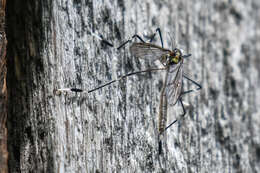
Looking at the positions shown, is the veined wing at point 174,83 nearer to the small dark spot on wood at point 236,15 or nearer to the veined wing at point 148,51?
the veined wing at point 148,51

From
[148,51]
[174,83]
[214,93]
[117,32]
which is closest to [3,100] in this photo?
[117,32]

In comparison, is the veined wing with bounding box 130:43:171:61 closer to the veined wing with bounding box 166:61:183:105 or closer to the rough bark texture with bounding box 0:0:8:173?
the veined wing with bounding box 166:61:183:105

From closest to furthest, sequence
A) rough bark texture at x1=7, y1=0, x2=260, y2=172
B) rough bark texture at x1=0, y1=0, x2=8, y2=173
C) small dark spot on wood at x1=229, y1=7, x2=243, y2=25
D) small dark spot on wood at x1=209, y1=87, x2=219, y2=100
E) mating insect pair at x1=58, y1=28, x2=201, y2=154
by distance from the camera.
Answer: rough bark texture at x1=0, y1=0, x2=8, y2=173
rough bark texture at x1=7, y1=0, x2=260, y2=172
mating insect pair at x1=58, y1=28, x2=201, y2=154
small dark spot on wood at x1=209, y1=87, x2=219, y2=100
small dark spot on wood at x1=229, y1=7, x2=243, y2=25

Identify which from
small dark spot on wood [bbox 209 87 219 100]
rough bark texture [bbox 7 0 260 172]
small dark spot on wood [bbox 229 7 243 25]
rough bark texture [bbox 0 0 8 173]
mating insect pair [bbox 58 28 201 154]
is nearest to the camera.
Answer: rough bark texture [bbox 0 0 8 173]

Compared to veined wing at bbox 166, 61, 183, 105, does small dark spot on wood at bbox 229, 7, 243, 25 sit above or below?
above

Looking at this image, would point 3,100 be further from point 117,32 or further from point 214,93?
point 214,93

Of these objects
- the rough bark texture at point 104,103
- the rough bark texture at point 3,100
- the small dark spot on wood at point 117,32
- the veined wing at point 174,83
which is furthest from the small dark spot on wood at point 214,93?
the rough bark texture at point 3,100

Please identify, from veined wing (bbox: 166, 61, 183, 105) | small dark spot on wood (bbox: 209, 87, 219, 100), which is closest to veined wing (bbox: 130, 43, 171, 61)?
veined wing (bbox: 166, 61, 183, 105)

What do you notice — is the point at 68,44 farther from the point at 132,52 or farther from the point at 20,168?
the point at 20,168
